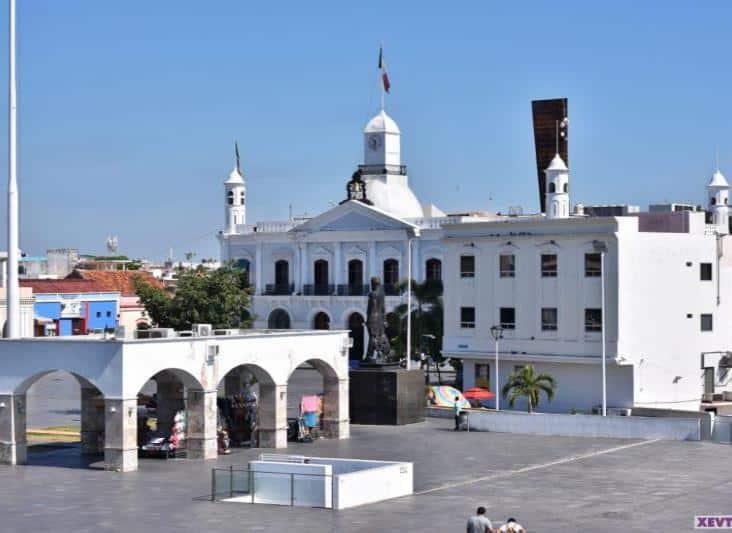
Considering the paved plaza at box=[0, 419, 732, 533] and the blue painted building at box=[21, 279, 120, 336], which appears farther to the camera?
the blue painted building at box=[21, 279, 120, 336]

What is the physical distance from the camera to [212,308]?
69312mm

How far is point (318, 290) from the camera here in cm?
9206

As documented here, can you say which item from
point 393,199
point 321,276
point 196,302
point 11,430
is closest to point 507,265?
point 196,302

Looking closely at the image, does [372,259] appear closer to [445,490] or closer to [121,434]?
[121,434]

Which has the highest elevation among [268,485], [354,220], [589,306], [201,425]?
[354,220]

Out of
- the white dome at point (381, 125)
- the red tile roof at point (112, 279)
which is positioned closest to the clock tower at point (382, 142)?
the white dome at point (381, 125)

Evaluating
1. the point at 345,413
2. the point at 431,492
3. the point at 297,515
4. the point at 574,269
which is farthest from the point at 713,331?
the point at 297,515

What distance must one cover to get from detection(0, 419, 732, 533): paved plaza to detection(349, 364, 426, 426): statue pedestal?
15.8 ft

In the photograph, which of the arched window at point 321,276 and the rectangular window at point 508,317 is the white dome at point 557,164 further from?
the arched window at point 321,276

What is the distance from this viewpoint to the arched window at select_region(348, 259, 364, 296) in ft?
296

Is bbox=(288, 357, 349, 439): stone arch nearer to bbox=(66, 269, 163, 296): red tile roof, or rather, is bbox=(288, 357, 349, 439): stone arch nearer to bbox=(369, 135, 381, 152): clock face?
bbox=(369, 135, 381, 152): clock face

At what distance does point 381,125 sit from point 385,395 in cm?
5063

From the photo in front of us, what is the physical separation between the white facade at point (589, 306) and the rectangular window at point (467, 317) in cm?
5

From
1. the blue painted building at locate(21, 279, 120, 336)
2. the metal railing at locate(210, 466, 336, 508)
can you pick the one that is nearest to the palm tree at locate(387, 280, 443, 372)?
the blue painted building at locate(21, 279, 120, 336)
